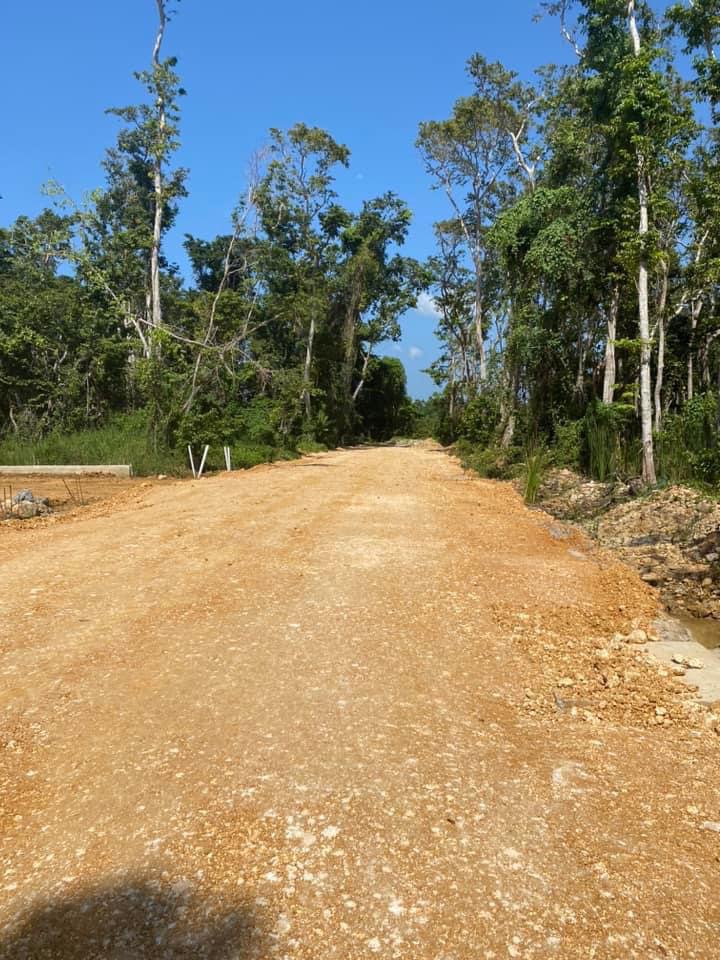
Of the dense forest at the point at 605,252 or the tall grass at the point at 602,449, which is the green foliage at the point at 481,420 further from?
the tall grass at the point at 602,449

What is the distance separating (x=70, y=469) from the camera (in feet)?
49.3

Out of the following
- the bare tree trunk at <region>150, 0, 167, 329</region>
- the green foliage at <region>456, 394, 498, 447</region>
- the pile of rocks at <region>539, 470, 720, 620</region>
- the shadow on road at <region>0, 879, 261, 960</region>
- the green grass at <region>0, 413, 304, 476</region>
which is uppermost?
the bare tree trunk at <region>150, 0, 167, 329</region>

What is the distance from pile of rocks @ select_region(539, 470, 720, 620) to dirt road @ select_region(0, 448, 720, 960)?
626 millimetres

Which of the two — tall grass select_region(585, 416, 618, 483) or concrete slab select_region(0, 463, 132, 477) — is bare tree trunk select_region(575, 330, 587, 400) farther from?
concrete slab select_region(0, 463, 132, 477)

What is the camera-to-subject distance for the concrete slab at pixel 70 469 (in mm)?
14617

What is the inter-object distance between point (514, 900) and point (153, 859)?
1.24 metres

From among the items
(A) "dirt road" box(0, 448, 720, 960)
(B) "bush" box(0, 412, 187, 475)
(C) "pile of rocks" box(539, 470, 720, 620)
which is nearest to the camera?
(A) "dirt road" box(0, 448, 720, 960)

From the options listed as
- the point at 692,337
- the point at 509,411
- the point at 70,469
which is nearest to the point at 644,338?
the point at 692,337

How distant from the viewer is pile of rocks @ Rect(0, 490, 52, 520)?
8844 mm

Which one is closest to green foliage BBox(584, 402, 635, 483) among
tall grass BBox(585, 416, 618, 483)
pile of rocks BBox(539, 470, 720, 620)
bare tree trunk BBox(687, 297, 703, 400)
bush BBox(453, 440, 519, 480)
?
tall grass BBox(585, 416, 618, 483)

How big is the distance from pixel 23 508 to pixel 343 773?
786 centimetres

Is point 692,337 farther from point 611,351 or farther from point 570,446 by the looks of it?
point 570,446

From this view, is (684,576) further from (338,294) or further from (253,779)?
(338,294)

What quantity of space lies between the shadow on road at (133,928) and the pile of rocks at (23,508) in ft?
25.5
